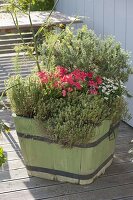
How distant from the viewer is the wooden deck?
3.17 m

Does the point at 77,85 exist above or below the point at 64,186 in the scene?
above

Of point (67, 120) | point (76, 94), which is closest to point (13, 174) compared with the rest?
point (67, 120)

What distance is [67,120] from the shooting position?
309cm

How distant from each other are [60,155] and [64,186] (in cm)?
26

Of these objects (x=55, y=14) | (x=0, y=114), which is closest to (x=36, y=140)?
(x=0, y=114)

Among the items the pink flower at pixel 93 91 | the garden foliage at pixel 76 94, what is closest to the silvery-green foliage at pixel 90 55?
the garden foliage at pixel 76 94

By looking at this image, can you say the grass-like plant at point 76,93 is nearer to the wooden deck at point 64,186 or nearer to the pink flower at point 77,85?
the pink flower at point 77,85

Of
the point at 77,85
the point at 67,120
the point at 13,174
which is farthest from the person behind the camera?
the point at 13,174

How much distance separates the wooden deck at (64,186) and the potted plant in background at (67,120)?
0.22 ft

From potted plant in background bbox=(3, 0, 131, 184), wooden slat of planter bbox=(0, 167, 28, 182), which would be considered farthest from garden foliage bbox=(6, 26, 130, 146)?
wooden slat of planter bbox=(0, 167, 28, 182)

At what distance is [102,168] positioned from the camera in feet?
11.4

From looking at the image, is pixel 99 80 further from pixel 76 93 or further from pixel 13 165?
pixel 13 165

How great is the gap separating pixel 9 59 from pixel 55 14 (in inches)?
35.9

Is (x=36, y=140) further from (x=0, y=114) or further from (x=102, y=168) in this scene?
(x=0, y=114)
